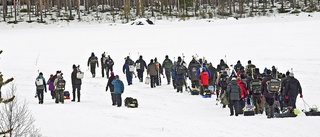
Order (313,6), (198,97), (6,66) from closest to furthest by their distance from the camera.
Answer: (198,97) < (6,66) < (313,6)

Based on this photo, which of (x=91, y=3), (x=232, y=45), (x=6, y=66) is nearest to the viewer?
(x=6, y=66)

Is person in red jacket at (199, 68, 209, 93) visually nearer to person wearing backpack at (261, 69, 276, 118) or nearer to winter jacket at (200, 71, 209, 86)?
winter jacket at (200, 71, 209, 86)

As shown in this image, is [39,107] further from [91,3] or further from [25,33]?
[91,3]

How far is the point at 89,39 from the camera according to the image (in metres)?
42.3

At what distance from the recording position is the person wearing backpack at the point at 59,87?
17859 mm

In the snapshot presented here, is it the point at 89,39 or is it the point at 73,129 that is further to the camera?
the point at 89,39

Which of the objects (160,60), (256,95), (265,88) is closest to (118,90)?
(256,95)

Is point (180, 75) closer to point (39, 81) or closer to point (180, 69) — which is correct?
point (180, 69)

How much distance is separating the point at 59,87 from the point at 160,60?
1486cm

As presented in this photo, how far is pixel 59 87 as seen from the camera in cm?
1791

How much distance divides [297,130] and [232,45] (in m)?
25.0

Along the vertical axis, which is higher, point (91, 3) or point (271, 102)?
point (91, 3)

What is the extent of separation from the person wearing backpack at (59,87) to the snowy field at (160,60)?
0.49 m

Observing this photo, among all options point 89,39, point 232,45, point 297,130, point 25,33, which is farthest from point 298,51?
point 25,33
